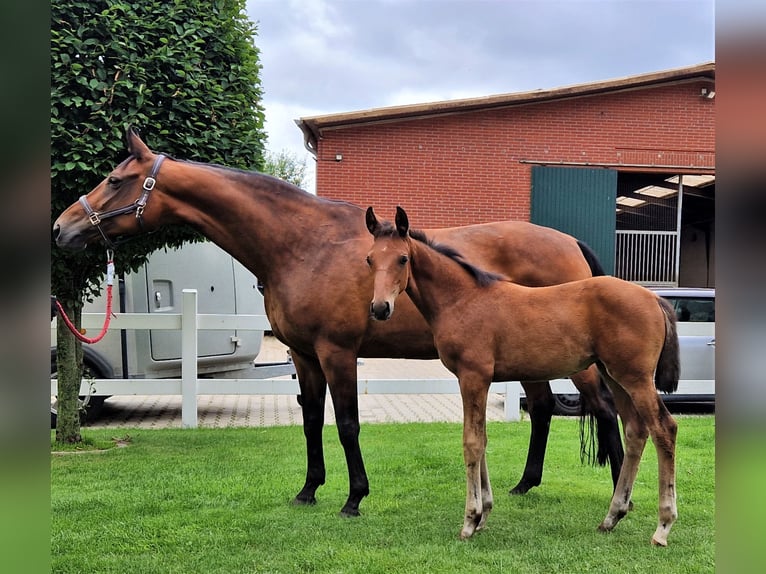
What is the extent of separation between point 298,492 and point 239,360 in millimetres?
4345

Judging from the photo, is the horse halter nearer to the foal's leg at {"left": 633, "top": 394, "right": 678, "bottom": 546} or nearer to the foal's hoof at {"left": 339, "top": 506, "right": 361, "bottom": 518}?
the foal's hoof at {"left": 339, "top": 506, "right": 361, "bottom": 518}

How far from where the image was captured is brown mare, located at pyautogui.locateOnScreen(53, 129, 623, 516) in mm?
3688

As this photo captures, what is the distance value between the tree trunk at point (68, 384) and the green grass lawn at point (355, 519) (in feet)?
1.31

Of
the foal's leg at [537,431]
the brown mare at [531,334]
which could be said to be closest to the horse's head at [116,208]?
the brown mare at [531,334]

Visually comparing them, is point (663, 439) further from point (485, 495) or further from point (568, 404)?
point (568, 404)

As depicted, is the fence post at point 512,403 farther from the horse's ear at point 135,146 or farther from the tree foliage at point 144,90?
the horse's ear at point 135,146

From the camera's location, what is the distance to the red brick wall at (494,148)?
1284cm

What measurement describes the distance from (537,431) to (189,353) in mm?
4299

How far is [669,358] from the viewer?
3.28 meters

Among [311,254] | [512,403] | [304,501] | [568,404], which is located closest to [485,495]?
[304,501]

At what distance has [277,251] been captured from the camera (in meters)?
3.90

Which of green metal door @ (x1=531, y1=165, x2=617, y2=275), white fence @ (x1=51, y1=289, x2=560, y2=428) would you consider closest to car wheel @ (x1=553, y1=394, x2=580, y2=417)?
white fence @ (x1=51, y1=289, x2=560, y2=428)
